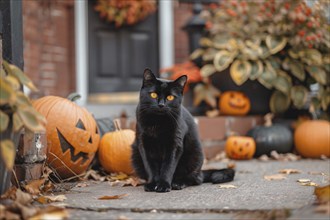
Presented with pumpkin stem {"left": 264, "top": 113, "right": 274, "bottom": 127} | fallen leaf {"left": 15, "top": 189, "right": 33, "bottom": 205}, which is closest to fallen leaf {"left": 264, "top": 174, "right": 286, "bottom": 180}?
pumpkin stem {"left": 264, "top": 113, "right": 274, "bottom": 127}

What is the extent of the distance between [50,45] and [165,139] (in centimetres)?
332

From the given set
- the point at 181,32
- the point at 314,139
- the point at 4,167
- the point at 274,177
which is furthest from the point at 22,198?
the point at 181,32

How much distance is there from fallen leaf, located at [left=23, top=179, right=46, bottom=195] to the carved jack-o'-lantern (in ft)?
1.62

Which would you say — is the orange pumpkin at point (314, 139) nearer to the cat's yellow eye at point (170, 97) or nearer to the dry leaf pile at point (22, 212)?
the cat's yellow eye at point (170, 97)

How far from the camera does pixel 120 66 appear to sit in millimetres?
6309

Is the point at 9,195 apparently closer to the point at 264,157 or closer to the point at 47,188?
the point at 47,188

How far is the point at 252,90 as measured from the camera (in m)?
5.29

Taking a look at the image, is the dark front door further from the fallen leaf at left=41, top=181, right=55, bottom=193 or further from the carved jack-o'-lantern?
the fallen leaf at left=41, top=181, right=55, bottom=193

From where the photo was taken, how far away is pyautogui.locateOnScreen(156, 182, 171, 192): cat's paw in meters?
2.82

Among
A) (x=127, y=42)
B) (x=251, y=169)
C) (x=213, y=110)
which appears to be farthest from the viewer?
(x=127, y=42)

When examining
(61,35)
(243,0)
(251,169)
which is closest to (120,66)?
(61,35)

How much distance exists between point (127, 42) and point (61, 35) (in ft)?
2.89

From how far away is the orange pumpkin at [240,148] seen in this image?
4662mm

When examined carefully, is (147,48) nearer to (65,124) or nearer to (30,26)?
(30,26)
